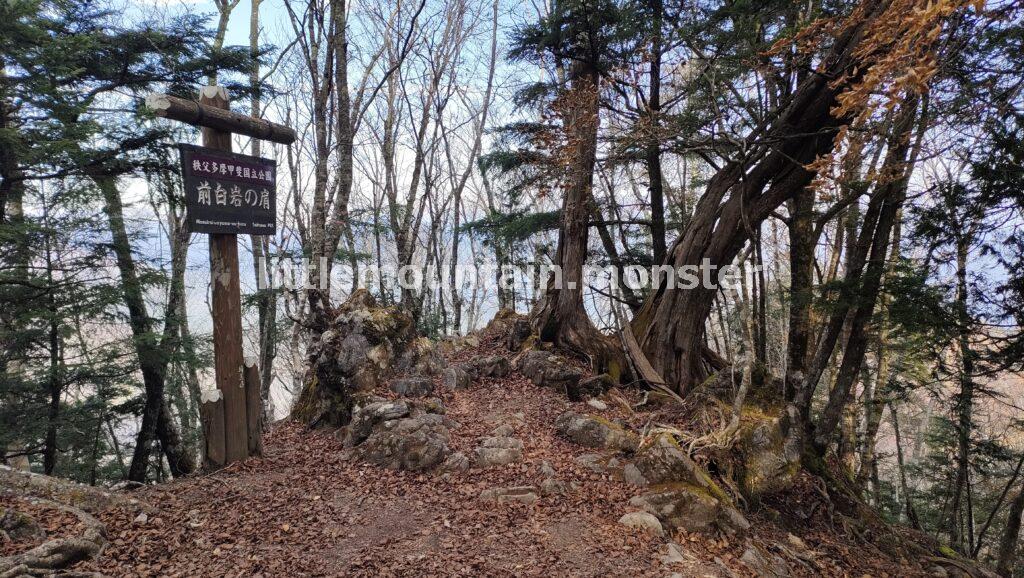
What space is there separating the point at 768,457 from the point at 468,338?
7.18 metres

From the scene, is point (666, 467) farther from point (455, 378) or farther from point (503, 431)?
point (455, 378)

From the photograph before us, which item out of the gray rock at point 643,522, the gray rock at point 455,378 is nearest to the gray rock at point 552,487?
the gray rock at point 643,522

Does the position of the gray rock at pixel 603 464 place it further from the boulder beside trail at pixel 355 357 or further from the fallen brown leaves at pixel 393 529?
the boulder beside trail at pixel 355 357

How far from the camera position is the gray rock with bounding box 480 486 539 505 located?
420 centimetres

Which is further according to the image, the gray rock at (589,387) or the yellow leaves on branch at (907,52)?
the gray rock at (589,387)

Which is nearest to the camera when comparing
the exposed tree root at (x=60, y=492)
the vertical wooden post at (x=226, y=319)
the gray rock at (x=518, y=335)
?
the exposed tree root at (x=60, y=492)

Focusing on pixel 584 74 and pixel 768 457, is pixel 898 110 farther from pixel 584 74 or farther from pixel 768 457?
pixel 584 74

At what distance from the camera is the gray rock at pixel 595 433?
5125 millimetres

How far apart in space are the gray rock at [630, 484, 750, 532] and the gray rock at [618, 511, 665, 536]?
0.10 meters

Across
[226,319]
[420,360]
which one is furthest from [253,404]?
[420,360]

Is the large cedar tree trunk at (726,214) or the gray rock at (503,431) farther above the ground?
the large cedar tree trunk at (726,214)

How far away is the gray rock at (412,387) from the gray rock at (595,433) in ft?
6.51

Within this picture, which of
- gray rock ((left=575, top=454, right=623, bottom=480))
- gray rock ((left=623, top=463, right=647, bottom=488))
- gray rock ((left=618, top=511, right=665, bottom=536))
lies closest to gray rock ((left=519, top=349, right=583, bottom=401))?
gray rock ((left=575, top=454, right=623, bottom=480))

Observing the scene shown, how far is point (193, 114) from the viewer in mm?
4379
